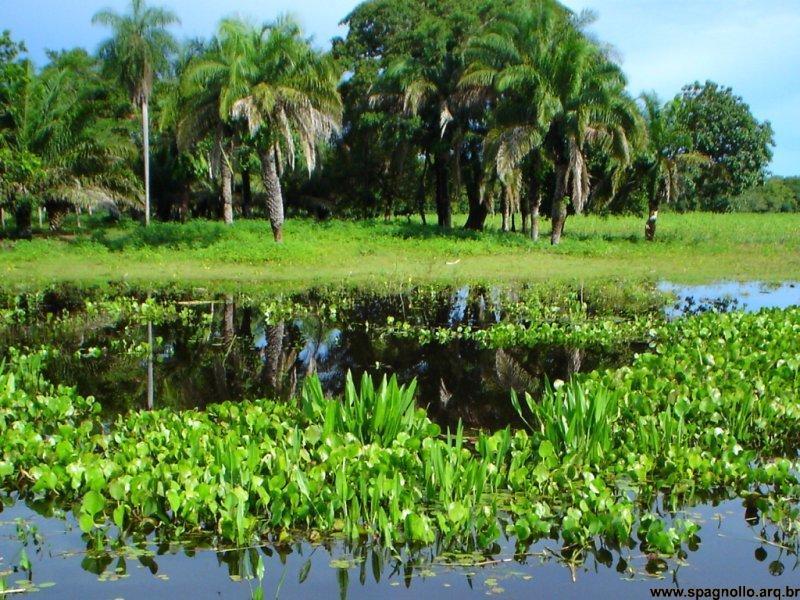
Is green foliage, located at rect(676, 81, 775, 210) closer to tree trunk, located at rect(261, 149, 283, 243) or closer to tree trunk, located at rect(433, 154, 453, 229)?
tree trunk, located at rect(433, 154, 453, 229)

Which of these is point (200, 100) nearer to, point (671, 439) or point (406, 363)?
point (406, 363)

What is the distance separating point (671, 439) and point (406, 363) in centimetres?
469

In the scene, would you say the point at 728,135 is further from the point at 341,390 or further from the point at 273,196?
the point at 341,390

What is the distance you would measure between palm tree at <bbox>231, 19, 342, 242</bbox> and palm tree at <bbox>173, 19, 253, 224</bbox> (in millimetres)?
230

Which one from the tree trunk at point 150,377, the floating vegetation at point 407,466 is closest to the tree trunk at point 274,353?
the tree trunk at point 150,377

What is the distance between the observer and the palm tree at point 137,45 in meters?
30.3

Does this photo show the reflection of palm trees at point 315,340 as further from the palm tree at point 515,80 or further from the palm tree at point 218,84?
the palm tree at point 515,80

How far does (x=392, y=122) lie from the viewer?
32.5 metres

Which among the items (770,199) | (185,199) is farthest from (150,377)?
(770,199)

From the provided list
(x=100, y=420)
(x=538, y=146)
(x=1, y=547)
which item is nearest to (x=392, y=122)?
(x=538, y=146)

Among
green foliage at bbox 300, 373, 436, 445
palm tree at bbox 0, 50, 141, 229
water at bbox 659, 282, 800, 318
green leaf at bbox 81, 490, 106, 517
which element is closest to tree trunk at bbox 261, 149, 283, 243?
palm tree at bbox 0, 50, 141, 229

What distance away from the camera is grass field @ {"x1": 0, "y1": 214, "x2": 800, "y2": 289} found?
21875 millimetres

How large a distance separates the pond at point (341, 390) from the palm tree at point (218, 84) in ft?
30.9

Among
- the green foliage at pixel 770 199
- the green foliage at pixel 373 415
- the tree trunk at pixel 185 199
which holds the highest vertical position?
the green foliage at pixel 770 199
